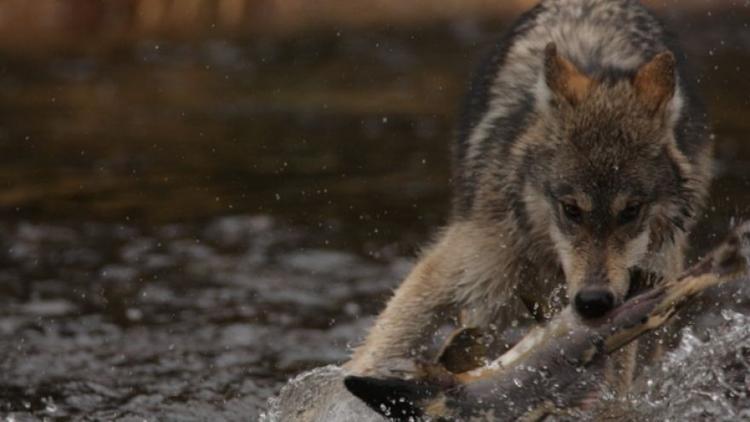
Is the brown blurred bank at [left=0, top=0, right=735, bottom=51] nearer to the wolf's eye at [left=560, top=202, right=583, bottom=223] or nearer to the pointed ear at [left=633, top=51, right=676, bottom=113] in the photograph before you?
the pointed ear at [left=633, top=51, right=676, bottom=113]

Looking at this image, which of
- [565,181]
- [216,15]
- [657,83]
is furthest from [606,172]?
[216,15]

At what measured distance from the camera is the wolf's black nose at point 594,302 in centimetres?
499

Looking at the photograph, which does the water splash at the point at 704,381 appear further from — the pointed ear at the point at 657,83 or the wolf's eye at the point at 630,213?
the pointed ear at the point at 657,83

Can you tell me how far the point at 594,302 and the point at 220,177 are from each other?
6.06 metres

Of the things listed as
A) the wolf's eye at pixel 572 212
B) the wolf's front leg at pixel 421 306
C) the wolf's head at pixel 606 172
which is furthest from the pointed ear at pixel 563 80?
the wolf's front leg at pixel 421 306

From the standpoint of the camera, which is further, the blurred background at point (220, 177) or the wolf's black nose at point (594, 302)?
the blurred background at point (220, 177)

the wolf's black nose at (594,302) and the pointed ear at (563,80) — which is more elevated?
the pointed ear at (563,80)

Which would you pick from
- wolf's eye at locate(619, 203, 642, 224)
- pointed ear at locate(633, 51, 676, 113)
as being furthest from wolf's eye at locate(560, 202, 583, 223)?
pointed ear at locate(633, 51, 676, 113)

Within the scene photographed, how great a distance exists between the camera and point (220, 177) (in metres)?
10.8

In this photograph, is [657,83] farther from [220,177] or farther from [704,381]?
[220,177]

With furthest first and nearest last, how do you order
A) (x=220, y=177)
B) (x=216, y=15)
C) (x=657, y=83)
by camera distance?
(x=216, y=15)
(x=220, y=177)
(x=657, y=83)

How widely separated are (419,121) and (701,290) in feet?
25.3

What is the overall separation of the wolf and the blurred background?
1.11 metres

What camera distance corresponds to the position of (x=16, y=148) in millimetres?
11484
